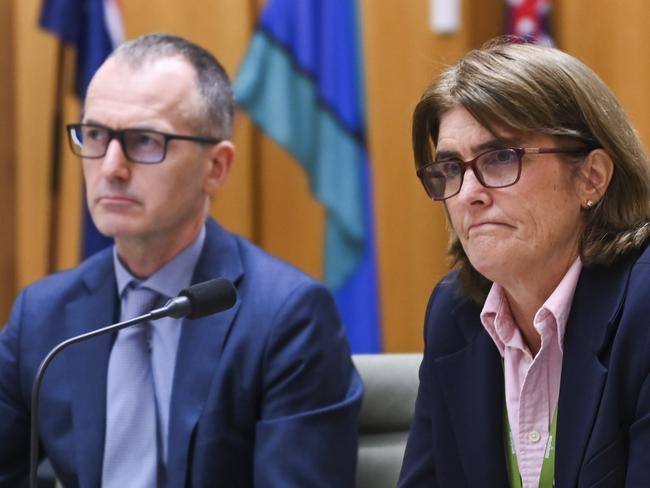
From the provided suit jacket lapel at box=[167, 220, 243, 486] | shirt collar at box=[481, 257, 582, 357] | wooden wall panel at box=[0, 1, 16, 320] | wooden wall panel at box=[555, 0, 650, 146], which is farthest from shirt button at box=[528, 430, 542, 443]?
wooden wall panel at box=[0, 1, 16, 320]

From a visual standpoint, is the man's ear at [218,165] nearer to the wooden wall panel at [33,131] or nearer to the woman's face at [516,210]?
the woman's face at [516,210]

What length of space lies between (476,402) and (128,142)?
3.22 feet

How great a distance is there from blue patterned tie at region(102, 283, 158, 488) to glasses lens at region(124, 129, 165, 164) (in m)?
0.37

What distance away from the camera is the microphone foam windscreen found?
5.64ft

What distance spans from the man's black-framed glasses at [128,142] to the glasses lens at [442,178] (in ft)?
2.49

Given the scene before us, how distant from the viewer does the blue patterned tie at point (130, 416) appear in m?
2.20

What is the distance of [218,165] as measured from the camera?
2.47 metres

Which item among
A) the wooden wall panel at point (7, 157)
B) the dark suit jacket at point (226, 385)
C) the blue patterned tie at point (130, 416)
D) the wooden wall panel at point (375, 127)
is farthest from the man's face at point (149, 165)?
the wooden wall panel at point (7, 157)

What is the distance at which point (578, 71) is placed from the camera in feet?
5.61

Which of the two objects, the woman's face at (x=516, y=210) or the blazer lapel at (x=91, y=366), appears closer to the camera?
the woman's face at (x=516, y=210)

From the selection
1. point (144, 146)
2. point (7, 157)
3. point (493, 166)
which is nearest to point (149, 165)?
point (144, 146)

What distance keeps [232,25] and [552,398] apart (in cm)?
245

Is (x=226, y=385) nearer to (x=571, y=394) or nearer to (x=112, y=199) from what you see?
(x=112, y=199)

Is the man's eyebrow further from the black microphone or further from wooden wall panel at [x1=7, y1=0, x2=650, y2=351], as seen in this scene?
wooden wall panel at [x1=7, y1=0, x2=650, y2=351]
